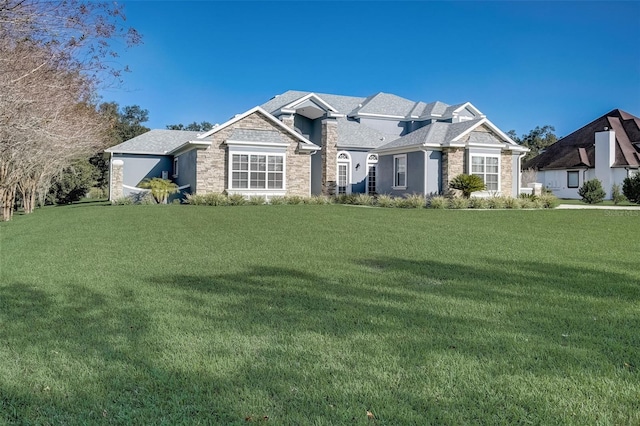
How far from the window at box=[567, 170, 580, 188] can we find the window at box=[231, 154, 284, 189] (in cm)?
2560

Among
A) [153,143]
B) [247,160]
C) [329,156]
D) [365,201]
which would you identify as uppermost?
[153,143]

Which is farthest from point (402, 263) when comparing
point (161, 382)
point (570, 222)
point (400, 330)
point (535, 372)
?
point (570, 222)

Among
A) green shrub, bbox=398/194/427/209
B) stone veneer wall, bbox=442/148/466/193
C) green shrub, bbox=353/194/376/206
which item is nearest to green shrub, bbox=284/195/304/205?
green shrub, bbox=353/194/376/206

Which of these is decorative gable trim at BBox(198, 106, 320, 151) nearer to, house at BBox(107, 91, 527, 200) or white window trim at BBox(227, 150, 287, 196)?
house at BBox(107, 91, 527, 200)

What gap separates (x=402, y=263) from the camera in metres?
7.76

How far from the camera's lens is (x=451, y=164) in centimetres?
2306

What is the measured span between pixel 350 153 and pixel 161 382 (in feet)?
86.6

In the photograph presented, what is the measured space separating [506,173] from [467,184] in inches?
133

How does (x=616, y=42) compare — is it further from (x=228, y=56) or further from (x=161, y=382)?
(x=161, y=382)

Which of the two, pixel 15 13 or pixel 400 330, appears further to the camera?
pixel 15 13

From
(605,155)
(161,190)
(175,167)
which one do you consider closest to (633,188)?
(605,155)

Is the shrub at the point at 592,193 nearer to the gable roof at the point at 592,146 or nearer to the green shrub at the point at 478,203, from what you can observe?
the gable roof at the point at 592,146

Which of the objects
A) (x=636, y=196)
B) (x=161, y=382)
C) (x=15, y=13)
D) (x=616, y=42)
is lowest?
(x=161, y=382)

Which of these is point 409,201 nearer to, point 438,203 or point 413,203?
point 413,203
